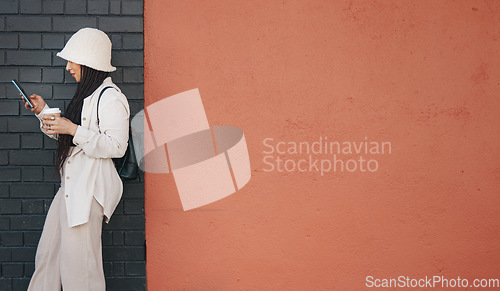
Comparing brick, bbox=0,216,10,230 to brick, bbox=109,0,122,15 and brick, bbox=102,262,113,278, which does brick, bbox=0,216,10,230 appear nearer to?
brick, bbox=102,262,113,278

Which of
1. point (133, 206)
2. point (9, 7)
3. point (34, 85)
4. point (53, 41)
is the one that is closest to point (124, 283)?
point (133, 206)

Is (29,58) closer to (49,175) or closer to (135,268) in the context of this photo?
(49,175)

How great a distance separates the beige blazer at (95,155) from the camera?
3105mm

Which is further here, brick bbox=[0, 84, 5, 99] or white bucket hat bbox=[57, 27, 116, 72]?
brick bbox=[0, 84, 5, 99]

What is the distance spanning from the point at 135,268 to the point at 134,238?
0.70 ft

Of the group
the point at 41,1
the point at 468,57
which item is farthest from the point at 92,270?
the point at 468,57

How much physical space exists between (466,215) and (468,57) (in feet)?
3.73

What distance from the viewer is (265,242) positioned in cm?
392

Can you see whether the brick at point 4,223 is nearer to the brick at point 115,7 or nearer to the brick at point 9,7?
the brick at point 9,7

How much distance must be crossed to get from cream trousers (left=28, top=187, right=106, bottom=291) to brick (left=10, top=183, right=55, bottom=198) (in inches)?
16.0

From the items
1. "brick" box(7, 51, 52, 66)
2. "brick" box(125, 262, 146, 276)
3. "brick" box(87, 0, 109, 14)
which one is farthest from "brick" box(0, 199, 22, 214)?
"brick" box(87, 0, 109, 14)

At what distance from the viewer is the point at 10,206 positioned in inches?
146

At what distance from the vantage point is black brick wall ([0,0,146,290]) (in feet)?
12.0
